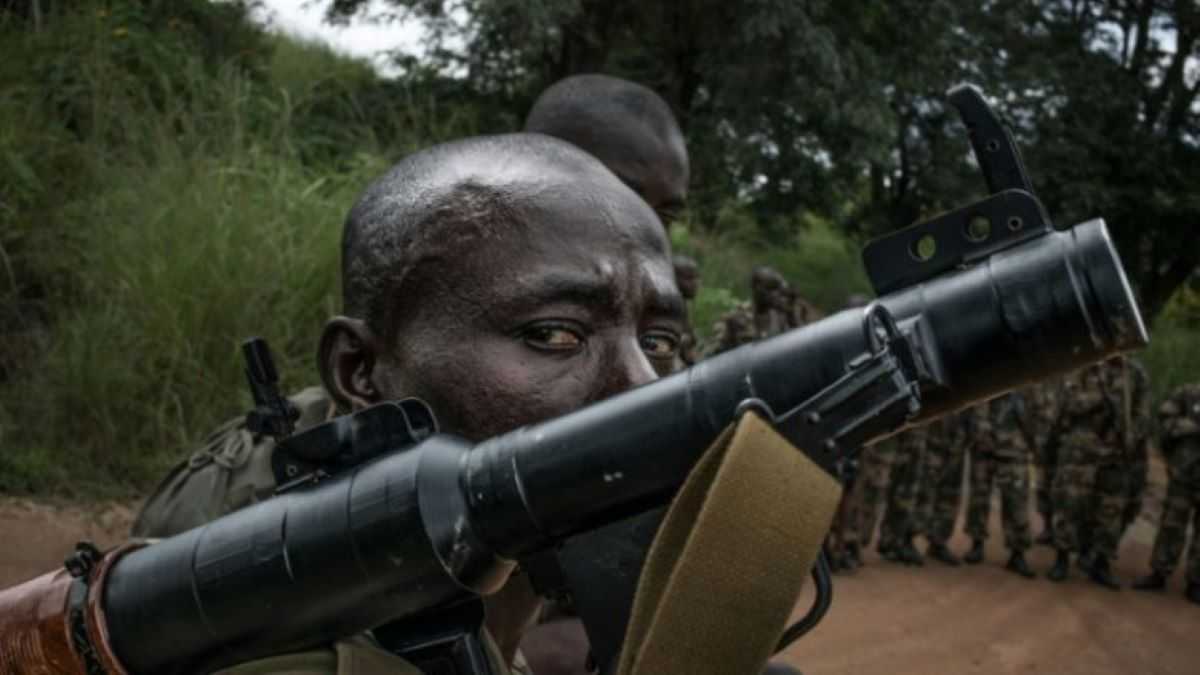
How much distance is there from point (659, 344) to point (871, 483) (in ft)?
28.8

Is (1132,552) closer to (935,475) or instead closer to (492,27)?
(935,475)

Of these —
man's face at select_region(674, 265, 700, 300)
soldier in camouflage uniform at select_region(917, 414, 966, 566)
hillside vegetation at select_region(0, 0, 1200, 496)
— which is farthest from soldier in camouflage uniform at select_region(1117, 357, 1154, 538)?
hillside vegetation at select_region(0, 0, 1200, 496)

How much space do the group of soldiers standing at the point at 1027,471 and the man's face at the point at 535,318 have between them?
798cm

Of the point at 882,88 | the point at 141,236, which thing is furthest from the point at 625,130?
the point at 882,88

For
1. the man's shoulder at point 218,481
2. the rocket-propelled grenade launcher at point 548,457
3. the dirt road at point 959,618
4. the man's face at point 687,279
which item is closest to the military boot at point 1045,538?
the dirt road at point 959,618

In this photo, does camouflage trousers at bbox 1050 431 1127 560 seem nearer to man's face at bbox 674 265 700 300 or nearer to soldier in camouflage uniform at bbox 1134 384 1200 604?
soldier in camouflage uniform at bbox 1134 384 1200 604

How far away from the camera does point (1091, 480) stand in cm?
1005

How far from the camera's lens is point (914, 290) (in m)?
1.12

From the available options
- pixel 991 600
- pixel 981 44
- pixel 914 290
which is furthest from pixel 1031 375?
pixel 981 44

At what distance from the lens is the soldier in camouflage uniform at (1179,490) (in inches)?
378

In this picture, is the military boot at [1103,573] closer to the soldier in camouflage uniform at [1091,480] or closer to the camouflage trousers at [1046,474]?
the soldier in camouflage uniform at [1091,480]

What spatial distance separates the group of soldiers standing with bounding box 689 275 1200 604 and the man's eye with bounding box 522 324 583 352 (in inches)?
317

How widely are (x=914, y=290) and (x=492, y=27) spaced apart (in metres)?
10.7

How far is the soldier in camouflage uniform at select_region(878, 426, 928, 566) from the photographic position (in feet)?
33.6
